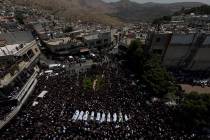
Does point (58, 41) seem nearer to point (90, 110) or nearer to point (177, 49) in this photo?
point (177, 49)

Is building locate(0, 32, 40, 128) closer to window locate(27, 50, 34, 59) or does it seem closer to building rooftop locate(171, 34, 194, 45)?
window locate(27, 50, 34, 59)

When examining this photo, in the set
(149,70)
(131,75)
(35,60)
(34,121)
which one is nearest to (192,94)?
(149,70)

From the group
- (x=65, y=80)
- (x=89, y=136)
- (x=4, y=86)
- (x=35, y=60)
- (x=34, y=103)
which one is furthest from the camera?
(x=35, y=60)

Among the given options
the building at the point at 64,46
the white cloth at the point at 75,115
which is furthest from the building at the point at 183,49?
the white cloth at the point at 75,115

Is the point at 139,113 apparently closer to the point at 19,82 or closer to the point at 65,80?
the point at 65,80

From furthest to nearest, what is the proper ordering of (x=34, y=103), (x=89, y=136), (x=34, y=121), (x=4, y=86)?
(x=34, y=103)
(x=4, y=86)
(x=34, y=121)
(x=89, y=136)

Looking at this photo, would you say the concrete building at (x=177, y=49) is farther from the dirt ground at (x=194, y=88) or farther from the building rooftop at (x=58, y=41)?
the building rooftop at (x=58, y=41)
